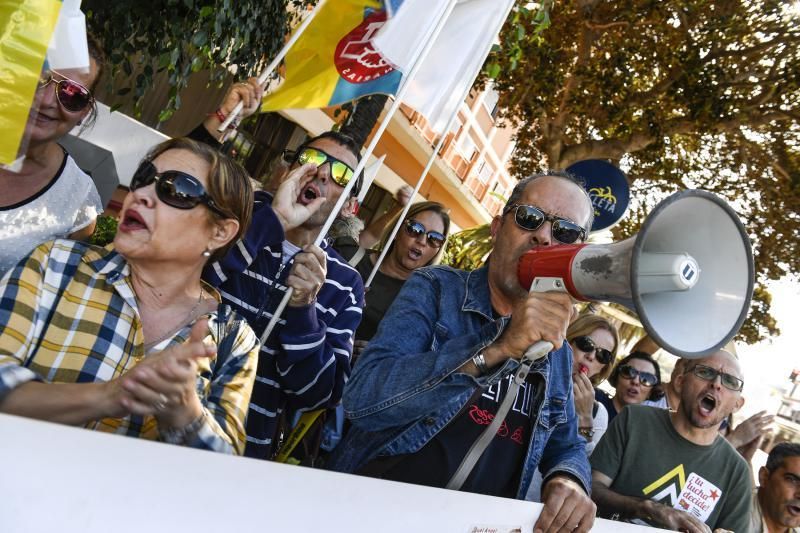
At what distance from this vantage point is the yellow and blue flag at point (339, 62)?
3.29 metres

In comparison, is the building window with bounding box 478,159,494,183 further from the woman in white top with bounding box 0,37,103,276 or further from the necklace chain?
the necklace chain

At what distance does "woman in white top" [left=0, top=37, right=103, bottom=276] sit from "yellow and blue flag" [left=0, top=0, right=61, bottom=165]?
1.56 feet

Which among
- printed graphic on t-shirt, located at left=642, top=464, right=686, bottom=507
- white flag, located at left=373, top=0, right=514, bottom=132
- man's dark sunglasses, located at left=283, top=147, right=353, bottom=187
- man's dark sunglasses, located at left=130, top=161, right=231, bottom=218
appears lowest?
printed graphic on t-shirt, located at left=642, top=464, right=686, bottom=507

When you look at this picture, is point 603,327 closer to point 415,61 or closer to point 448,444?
point 415,61

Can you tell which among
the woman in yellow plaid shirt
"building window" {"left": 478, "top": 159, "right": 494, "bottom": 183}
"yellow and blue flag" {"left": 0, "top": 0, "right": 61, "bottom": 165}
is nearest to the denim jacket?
the woman in yellow plaid shirt

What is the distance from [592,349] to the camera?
3979mm

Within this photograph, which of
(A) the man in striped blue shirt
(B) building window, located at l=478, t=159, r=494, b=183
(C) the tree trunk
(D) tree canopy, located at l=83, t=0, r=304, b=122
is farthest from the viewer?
(B) building window, located at l=478, t=159, r=494, b=183

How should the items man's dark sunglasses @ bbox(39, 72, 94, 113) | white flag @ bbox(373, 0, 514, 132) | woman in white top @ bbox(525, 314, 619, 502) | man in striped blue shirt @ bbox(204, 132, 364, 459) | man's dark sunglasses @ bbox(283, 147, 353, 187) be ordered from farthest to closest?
woman in white top @ bbox(525, 314, 619, 502), white flag @ bbox(373, 0, 514, 132), man's dark sunglasses @ bbox(283, 147, 353, 187), man in striped blue shirt @ bbox(204, 132, 364, 459), man's dark sunglasses @ bbox(39, 72, 94, 113)

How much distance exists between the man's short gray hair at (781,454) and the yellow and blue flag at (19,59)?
3.81 m

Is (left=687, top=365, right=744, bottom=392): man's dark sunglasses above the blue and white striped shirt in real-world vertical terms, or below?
above

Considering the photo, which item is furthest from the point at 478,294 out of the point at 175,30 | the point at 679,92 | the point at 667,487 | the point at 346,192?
the point at 679,92

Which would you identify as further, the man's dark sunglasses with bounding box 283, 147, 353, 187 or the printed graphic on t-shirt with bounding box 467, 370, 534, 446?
Result: the man's dark sunglasses with bounding box 283, 147, 353, 187

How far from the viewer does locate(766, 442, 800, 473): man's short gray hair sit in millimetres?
3439

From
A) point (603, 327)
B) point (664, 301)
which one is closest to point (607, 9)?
point (603, 327)
